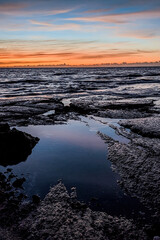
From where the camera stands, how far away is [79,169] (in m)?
4.78

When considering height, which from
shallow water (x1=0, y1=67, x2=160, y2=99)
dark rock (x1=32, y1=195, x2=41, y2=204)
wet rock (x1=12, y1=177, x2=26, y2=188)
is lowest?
dark rock (x1=32, y1=195, x2=41, y2=204)

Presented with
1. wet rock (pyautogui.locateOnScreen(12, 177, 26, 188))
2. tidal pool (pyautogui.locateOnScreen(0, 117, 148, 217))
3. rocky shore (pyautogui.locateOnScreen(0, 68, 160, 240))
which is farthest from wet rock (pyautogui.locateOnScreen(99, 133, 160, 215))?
wet rock (pyautogui.locateOnScreen(12, 177, 26, 188))

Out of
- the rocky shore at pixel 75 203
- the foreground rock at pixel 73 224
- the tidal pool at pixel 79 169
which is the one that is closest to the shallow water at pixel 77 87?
the tidal pool at pixel 79 169

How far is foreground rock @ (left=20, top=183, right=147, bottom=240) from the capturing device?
286cm

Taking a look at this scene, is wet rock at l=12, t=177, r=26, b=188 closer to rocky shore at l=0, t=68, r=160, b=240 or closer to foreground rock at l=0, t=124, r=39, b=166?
rocky shore at l=0, t=68, r=160, b=240

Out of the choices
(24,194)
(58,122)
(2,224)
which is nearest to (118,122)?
(58,122)

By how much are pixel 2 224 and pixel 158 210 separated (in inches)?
93.0

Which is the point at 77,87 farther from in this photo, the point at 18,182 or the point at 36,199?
the point at 36,199

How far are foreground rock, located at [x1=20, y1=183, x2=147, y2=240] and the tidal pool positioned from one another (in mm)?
208

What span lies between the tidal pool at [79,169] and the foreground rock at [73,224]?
0.21 metres

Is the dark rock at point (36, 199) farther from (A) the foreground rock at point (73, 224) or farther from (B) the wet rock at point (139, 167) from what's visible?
(B) the wet rock at point (139, 167)

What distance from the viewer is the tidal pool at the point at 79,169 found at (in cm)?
361

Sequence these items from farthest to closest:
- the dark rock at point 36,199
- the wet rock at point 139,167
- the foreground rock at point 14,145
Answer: the foreground rock at point 14,145 → the wet rock at point 139,167 → the dark rock at point 36,199

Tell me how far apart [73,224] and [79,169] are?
1734mm
